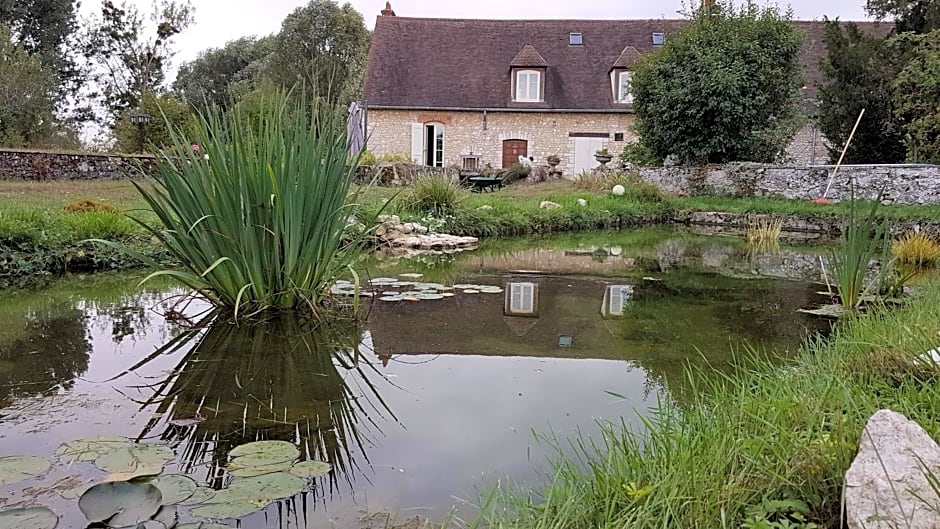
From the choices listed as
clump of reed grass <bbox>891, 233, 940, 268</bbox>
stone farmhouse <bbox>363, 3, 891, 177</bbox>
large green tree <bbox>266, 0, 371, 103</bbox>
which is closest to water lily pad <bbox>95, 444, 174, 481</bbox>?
clump of reed grass <bbox>891, 233, 940, 268</bbox>

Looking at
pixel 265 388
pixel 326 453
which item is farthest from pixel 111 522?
pixel 265 388

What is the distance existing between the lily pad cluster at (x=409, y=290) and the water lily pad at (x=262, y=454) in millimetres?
2349

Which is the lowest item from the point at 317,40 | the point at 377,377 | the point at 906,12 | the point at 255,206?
the point at 377,377

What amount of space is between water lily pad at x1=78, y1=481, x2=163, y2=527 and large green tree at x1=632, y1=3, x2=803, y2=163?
1311 cm

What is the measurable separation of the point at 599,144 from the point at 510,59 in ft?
12.3

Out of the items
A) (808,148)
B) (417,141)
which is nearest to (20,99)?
(417,141)

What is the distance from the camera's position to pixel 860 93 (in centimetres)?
1390

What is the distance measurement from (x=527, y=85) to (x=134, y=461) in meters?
18.7

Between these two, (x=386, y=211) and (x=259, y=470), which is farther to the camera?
(x=386, y=211)

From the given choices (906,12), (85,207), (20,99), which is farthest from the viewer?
(20,99)

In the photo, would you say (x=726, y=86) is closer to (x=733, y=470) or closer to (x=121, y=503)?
(x=733, y=470)

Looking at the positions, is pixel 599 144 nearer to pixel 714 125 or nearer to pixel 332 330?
pixel 714 125

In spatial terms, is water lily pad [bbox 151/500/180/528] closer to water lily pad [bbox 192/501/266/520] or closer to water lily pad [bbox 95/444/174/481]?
water lily pad [bbox 192/501/266/520]

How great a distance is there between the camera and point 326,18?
2722cm
